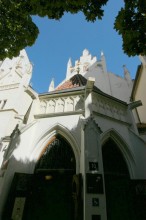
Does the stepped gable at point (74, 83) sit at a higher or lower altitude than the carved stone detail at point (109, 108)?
higher

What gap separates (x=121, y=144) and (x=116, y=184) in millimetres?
1501

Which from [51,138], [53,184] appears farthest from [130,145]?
[53,184]

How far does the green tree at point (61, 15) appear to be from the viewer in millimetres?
4152

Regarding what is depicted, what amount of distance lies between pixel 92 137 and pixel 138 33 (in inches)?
124

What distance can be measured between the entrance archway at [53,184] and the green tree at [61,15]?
12.0ft

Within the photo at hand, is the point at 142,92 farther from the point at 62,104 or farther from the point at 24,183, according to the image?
the point at 24,183

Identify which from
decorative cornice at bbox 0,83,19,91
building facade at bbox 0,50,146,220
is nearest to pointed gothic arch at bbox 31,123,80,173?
building facade at bbox 0,50,146,220

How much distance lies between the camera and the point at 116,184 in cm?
524

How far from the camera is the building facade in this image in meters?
4.35

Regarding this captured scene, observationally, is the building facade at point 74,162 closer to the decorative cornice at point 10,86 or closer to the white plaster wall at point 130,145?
the white plaster wall at point 130,145

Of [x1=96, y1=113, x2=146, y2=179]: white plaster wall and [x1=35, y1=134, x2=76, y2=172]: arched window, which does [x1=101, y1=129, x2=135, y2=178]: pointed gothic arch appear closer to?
[x1=96, y1=113, x2=146, y2=179]: white plaster wall

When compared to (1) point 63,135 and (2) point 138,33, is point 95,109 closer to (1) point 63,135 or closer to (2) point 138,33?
(1) point 63,135

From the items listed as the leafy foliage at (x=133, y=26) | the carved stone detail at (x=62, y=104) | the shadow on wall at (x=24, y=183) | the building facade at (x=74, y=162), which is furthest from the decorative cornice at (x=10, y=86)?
the leafy foliage at (x=133, y=26)

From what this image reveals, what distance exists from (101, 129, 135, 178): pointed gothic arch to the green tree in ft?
9.94
